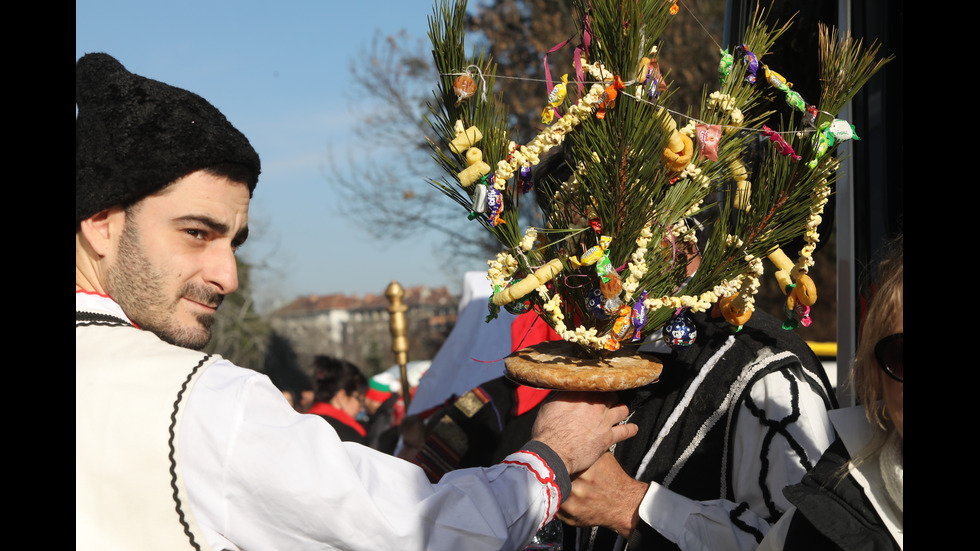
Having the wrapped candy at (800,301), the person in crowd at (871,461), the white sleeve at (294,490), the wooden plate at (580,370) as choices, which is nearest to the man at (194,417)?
the white sleeve at (294,490)

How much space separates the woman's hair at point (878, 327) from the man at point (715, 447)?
46 cm

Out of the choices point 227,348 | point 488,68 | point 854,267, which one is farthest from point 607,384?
point 227,348

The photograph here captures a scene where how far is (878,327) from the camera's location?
130cm

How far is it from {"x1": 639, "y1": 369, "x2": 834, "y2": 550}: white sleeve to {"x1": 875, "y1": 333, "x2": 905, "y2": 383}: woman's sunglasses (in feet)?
1.93

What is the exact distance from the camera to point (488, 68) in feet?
5.78

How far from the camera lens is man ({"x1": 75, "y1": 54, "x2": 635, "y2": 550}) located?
152 centimetres

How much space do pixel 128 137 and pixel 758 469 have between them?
1702mm

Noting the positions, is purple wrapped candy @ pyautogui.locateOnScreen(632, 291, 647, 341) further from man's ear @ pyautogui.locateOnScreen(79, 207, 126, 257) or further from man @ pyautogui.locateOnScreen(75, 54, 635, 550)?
man's ear @ pyautogui.locateOnScreen(79, 207, 126, 257)

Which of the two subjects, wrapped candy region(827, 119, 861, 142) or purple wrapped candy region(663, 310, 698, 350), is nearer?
wrapped candy region(827, 119, 861, 142)

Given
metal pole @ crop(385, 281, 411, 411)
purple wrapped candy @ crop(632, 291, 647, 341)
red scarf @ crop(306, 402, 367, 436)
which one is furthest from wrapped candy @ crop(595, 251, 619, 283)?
red scarf @ crop(306, 402, 367, 436)

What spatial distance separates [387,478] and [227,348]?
19.3 m
